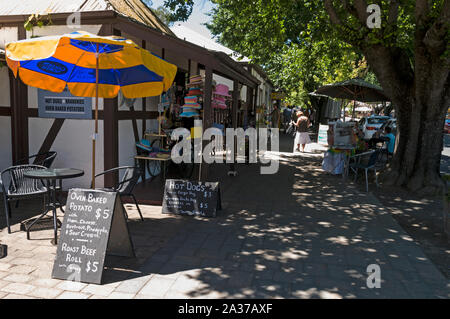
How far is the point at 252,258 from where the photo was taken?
4219 millimetres

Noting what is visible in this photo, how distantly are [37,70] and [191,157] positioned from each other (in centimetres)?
410

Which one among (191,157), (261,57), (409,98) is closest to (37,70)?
(191,157)

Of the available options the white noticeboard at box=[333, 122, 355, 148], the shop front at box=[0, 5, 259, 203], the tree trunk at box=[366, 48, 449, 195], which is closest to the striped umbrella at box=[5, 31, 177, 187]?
the shop front at box=[0, 5, 259, 203]

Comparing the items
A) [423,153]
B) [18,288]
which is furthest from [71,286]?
[423,153]

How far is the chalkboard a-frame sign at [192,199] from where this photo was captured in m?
5.69

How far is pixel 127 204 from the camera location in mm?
6344

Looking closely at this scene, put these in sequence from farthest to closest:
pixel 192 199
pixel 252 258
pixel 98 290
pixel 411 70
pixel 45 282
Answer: pixel 411 70
pixel 192 199
pixel 252 258
pixel 45 282
pixel 98 290

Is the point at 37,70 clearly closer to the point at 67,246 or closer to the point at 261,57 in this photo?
the point at 67,246

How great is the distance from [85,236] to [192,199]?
2.24m

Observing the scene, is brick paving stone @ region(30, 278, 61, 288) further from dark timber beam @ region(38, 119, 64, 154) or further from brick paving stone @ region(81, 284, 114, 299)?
dark timber beam @ region(38, 119, 64, 154)

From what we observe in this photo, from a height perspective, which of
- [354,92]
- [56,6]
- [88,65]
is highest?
[56,6]

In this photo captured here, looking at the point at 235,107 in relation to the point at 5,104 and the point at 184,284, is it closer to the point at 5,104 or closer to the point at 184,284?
the point at 5,104

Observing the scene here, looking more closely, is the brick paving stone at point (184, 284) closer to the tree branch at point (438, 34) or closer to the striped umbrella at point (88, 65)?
the striped umbrella at point (88, 65)

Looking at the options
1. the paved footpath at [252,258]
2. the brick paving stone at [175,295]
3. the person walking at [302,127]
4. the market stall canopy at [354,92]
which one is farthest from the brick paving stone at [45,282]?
the person walking at [302,127]
